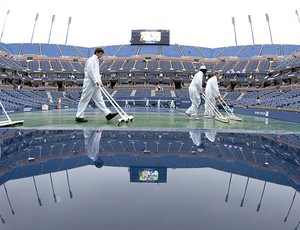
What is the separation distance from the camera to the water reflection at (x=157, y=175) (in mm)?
1956

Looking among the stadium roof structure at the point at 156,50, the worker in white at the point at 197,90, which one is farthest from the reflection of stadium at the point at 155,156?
the stadium roof structure at the point at 156,50

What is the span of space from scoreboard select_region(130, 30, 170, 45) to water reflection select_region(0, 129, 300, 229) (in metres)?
63.6

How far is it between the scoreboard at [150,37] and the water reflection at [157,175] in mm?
63565

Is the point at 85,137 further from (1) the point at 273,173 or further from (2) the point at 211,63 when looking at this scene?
(2) the point at 211,63

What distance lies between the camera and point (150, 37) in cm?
6644

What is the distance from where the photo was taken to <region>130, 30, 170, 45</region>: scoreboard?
217 feet

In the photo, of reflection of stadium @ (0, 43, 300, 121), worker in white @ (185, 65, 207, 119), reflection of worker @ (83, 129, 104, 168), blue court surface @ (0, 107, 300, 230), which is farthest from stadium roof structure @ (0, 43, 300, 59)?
blue court surface @ (0, 107, 300, 230)

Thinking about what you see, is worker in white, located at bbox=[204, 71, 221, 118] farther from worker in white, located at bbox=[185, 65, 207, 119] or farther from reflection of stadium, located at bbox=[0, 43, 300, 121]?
reflection of stadium, located at bbox=[0, 43, 300, 121]

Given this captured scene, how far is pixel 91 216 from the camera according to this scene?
179 centimetres

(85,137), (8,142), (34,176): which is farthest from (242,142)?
(8,142)

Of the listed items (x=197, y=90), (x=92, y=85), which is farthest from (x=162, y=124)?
(x=197, y=90)

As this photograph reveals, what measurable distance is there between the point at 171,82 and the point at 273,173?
192 ft

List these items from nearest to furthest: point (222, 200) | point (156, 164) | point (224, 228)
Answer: point (224, 228) < point (222, 200) < point (156, 164)

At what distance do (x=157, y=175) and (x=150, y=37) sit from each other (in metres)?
66.3
